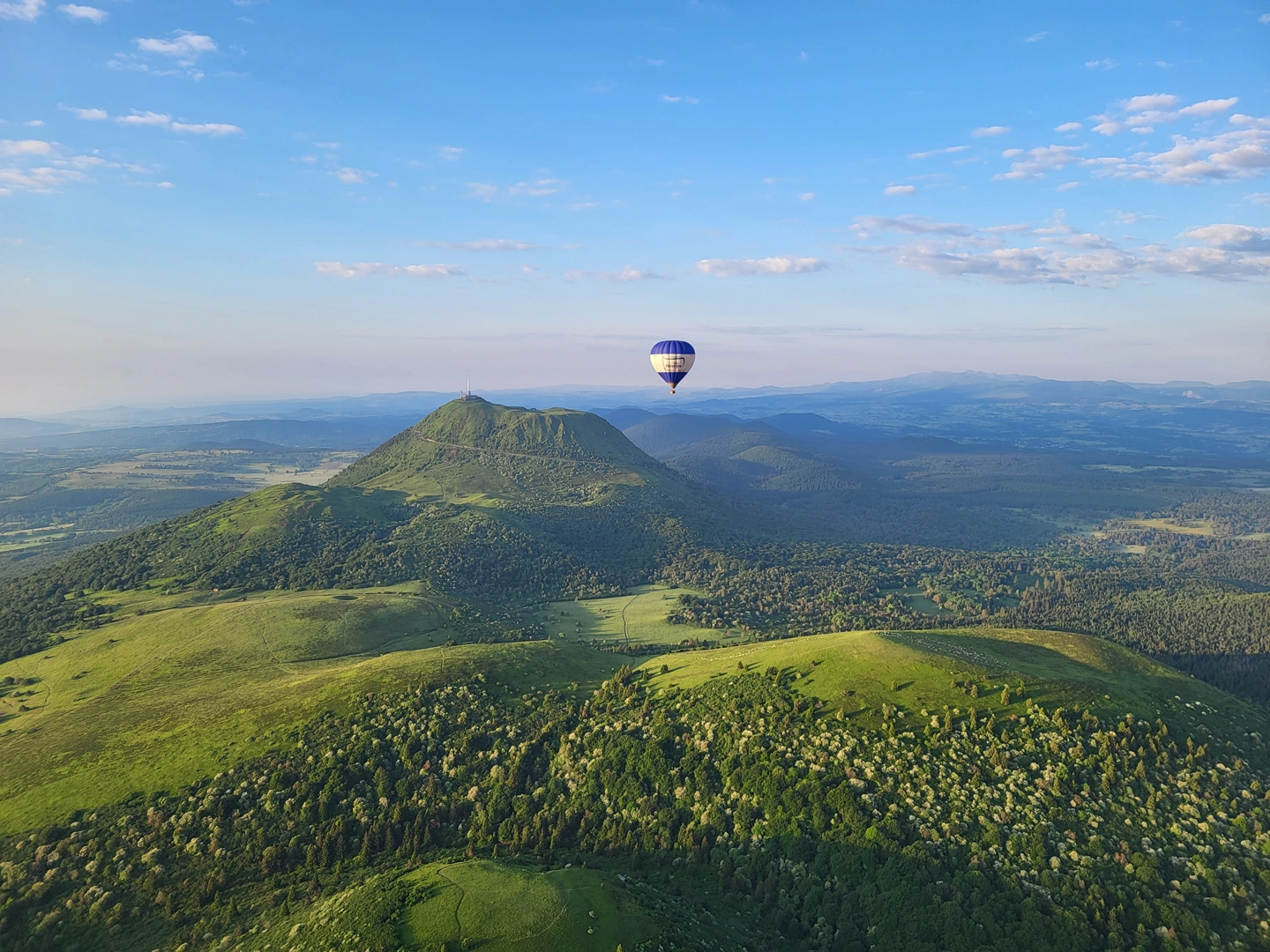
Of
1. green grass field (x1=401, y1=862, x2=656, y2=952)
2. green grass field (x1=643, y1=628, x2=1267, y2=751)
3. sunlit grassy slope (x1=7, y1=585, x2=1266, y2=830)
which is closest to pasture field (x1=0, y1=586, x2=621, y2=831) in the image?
sunlit grassy slope (x1=7, y1=585, x2=1266, y2=830)

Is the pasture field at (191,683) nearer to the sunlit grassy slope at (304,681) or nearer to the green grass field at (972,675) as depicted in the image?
the sunlit grassy slope at (304,681)

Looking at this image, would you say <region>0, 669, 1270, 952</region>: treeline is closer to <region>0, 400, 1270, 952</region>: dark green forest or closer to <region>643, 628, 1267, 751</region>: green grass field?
<region>0, 400, 1270, 952</region>: dark green forest

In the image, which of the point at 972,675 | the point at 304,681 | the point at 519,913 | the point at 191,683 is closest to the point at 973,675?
the point at 972,675

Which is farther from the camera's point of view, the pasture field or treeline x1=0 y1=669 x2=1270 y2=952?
the pasture field

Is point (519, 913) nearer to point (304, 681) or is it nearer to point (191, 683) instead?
point (304, 681)

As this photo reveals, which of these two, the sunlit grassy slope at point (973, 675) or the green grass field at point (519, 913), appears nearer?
the green grass field at point (519, 913)

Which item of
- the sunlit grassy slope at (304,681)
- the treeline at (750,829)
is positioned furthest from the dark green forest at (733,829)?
the sunlit grassy slope at (304,681)

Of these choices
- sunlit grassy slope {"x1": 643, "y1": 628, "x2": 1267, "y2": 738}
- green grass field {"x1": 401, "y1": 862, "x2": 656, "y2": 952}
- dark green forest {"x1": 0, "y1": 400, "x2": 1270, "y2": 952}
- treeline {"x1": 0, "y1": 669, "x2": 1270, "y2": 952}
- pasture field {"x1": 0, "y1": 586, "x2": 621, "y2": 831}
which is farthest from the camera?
sunlit grassy slope {"x1": 643, "y1": 628, "x2": 1267, "y2": 738}
